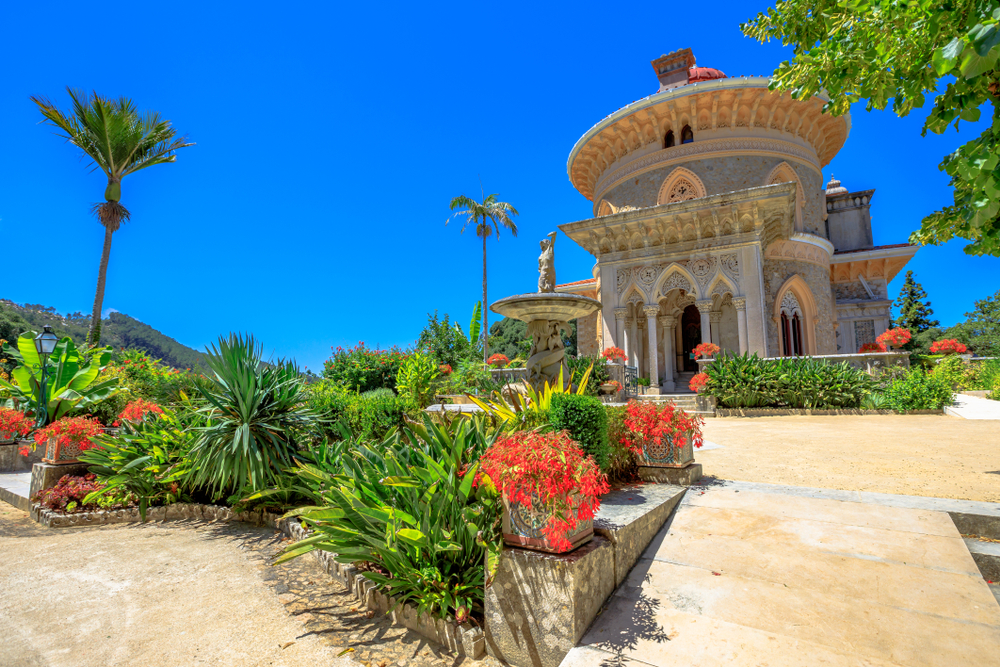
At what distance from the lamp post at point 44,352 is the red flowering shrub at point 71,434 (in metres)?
3.12

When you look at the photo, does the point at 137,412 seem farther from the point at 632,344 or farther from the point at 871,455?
the point at 632,344

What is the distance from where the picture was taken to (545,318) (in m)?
8.11

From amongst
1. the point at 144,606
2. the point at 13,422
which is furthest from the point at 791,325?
the point at 13,422

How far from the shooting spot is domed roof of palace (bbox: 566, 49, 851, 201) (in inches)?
704

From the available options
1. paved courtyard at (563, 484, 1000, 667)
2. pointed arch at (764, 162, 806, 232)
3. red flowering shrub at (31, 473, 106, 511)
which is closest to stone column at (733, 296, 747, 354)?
pointed arch at (764, 162, 806, 232)

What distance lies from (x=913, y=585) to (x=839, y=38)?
426 cm

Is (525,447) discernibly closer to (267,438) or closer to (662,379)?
(267,438)

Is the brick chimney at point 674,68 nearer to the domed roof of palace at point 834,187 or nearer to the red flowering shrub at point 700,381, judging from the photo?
the domed roof of palace at point 834,187

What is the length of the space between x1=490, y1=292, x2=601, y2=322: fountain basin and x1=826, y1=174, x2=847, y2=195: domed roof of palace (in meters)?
21.6

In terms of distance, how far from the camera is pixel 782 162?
61.4ft

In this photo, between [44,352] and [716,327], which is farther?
[716,327]

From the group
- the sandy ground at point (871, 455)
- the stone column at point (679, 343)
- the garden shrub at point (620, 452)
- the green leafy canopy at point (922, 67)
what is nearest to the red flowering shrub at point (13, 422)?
the garden shrub at point (620, 452)

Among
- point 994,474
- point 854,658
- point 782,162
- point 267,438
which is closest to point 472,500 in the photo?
point 854,658

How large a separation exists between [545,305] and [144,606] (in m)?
6.02
